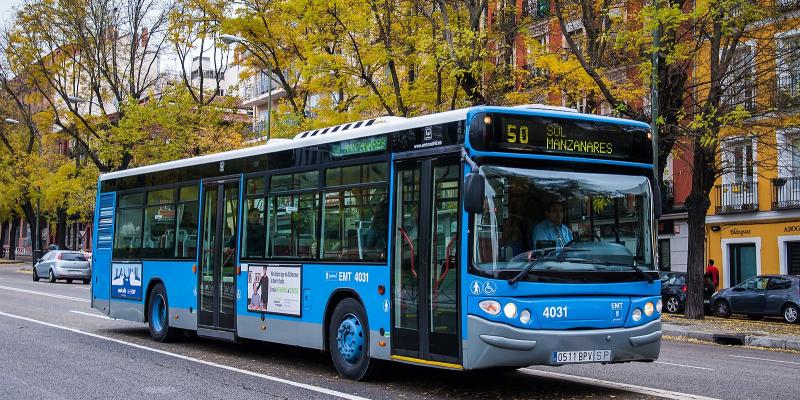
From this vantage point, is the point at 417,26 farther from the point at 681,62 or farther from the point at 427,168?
the point at 427,168

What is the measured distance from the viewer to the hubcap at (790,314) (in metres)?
27.8

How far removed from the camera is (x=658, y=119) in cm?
2075

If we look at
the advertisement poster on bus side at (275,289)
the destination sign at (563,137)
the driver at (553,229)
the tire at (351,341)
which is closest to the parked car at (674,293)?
the advertisement poster on bus side at (275,289)

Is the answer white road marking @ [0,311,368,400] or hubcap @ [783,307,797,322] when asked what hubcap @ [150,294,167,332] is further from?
hubcap @ [783,307,797,322]

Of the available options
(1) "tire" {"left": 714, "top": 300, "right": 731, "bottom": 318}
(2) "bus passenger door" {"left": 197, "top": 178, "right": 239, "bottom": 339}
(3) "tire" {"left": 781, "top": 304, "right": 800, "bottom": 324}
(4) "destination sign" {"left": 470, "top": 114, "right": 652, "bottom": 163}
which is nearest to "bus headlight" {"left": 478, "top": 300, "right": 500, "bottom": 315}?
(4) "destination sign" {"left": 470, "top": 114, "right": 652, "bottom": 163}

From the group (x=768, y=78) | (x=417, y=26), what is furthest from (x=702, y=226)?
(x=417, y=26)

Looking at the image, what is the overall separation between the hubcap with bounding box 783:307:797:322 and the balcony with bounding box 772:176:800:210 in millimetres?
6763

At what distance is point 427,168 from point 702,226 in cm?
1670

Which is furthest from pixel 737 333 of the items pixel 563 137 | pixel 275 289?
pixel 563 137

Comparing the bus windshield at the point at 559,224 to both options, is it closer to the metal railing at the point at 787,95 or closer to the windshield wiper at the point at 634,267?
the windshield wiper at the point at 634,267

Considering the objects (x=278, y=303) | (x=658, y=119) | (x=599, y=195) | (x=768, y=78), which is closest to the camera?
(x=599, y=195)

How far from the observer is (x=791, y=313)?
27.9 meters

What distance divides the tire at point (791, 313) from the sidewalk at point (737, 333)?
3.45 m

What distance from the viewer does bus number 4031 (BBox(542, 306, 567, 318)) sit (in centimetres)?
926
